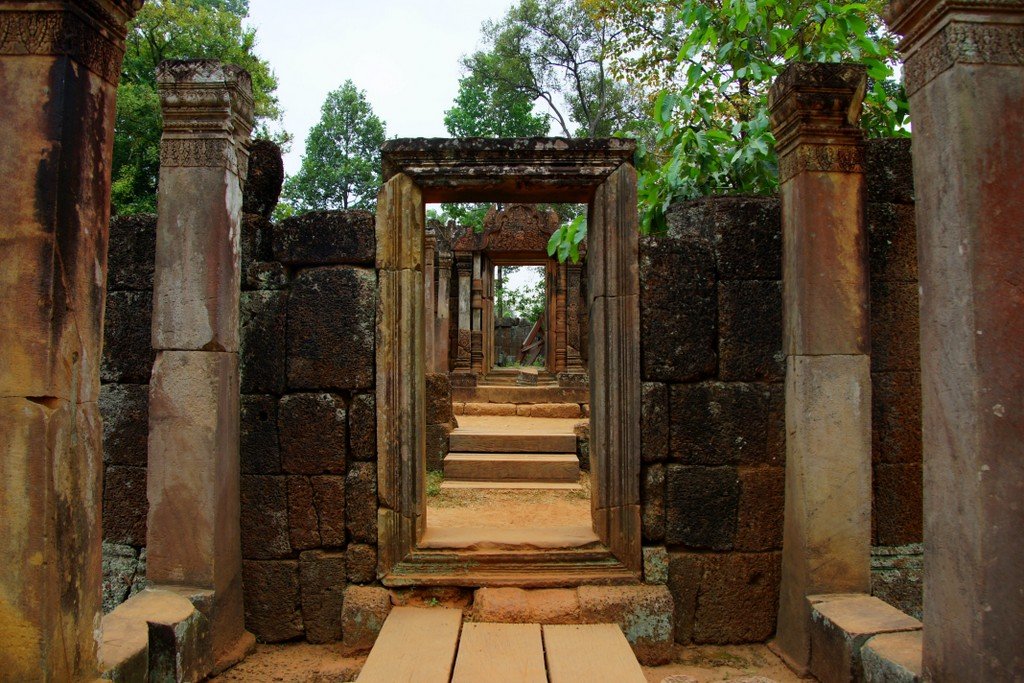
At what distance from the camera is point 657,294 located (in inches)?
156

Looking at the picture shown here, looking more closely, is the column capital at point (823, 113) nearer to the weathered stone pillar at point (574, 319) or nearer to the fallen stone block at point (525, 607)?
the fallen stone block at point (525, 607)

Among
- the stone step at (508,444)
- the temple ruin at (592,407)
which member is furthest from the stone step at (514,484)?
the temple ruin at (592,407)

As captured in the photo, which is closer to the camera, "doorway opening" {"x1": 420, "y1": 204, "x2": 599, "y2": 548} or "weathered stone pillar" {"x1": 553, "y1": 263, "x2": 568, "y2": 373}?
"doorway opening" {"x1": 420, "y1": 204, "x2": 599, "y2": 548}

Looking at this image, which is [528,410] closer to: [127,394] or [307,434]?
[307,434]

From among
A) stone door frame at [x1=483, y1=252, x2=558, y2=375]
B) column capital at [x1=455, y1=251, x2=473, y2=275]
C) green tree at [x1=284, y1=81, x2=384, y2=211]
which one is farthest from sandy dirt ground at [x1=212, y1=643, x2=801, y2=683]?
green tree at [x1=284, y1=81, x2=384, y2=211]

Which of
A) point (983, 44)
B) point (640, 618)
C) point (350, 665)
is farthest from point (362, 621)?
point (983, 44)

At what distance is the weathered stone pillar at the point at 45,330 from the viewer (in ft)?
7.14

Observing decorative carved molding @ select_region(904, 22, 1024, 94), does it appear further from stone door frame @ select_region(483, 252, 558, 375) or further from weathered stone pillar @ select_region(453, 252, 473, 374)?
weathered stone pillar @ select_region(453, 252, 473, 374)

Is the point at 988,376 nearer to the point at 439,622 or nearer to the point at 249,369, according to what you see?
the point at 439,622

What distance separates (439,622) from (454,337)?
10.3 metres

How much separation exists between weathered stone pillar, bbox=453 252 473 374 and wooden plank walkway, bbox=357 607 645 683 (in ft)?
31.6

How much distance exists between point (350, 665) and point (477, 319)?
10.2 metres

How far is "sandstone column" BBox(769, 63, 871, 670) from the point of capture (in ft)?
11.7

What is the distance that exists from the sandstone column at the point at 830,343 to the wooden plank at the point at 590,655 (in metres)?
1.00
